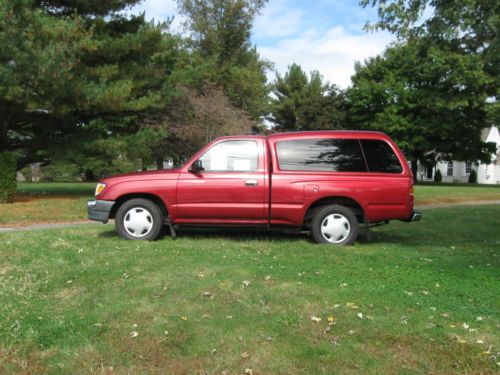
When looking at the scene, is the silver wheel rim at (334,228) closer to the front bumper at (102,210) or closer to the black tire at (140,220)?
the black tire at (140,220)

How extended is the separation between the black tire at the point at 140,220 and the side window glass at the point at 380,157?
3538mm

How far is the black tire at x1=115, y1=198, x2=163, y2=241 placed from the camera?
7.88 metres

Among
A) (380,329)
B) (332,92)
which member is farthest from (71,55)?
(332,92)

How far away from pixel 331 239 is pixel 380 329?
375 centimetres

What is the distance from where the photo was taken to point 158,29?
1712 centimetres

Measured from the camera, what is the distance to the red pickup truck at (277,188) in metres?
7.74

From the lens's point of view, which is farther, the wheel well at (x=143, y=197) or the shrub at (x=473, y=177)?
the shrub at (x=473, y=177)

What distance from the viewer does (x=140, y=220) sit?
7891 mm

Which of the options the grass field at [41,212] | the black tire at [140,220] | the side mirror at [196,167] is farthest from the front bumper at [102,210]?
the grass field at [41,212]

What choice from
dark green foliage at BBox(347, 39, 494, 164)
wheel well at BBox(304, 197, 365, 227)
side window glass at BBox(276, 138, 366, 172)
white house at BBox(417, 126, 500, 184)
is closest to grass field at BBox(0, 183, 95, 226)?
side window glass at BBox(276, 138, 366, 172)

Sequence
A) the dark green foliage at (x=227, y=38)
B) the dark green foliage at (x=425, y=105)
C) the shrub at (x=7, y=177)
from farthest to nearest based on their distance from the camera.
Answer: the dark green foliage at (x=227, y=38), the dark green foliage at (x=425, y=105), the shrub at (x=7, y=177)

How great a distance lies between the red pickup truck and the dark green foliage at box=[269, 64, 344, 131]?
40.5 metres

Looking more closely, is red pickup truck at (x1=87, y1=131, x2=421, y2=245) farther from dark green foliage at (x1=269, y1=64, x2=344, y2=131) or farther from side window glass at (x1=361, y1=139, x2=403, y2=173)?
dark green foliage at (x1=269, y1=64, x2=344, y2=131)

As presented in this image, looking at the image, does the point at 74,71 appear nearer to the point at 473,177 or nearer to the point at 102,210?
the point at 102,210
